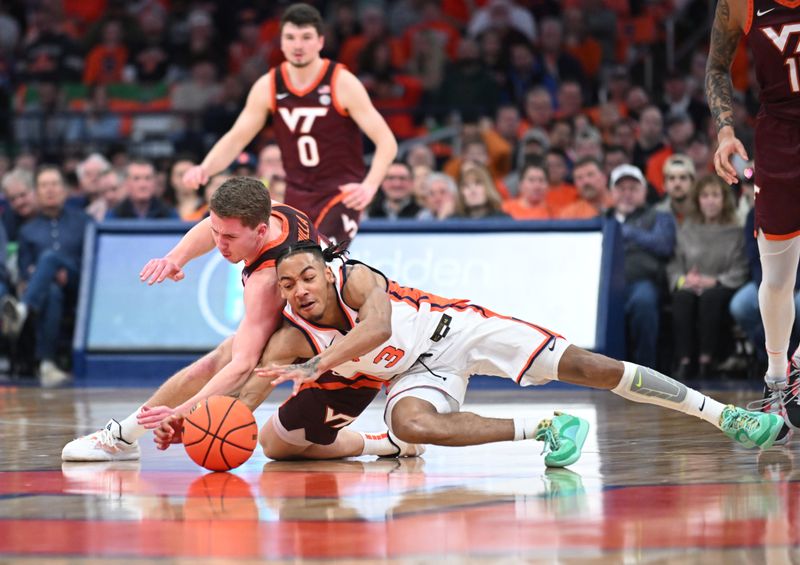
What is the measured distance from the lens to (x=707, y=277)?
35.9 ft

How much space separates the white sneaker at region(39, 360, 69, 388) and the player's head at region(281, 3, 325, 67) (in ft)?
13.7

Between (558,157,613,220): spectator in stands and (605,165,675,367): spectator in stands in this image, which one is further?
(558,157,613,220): spectator in stands

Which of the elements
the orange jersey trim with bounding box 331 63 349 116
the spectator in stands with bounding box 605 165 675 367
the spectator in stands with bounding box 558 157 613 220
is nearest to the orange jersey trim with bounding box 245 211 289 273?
the orange jersey trim with bounding box 331 63 349 116

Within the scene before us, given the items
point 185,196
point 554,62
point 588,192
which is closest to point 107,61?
point 185,196

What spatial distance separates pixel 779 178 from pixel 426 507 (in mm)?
2734

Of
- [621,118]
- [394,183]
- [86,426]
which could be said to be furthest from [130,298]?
[621,118]

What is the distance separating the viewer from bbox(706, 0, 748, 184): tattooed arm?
258 inches

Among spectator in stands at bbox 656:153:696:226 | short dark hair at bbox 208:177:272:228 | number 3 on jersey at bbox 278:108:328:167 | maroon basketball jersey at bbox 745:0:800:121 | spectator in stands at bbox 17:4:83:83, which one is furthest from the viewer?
spectator in stands at bbox 17:4:83:83

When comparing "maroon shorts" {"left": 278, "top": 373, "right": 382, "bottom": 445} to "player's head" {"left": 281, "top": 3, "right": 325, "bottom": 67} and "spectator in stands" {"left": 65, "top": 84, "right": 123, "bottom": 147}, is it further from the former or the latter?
"spectator in stands" {"left": 65, "top": 84, "right": 123, "bottom": 147}

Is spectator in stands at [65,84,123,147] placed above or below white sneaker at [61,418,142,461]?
above

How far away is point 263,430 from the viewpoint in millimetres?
6387

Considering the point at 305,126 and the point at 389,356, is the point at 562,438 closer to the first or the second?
the point at 389,356

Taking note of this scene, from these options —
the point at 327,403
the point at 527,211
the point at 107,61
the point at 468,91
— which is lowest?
the point at 327,403

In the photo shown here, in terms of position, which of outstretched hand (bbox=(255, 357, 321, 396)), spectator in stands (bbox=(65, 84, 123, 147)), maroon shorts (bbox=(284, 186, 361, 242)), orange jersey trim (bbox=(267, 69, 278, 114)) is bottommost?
outstretched hand (bbox=(255, 357, 321, 396))
